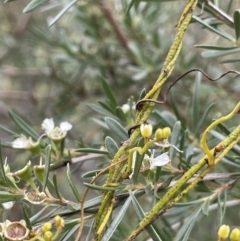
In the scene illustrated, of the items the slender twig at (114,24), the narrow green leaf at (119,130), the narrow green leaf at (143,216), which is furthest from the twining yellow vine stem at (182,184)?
the slender twig at (114,24)

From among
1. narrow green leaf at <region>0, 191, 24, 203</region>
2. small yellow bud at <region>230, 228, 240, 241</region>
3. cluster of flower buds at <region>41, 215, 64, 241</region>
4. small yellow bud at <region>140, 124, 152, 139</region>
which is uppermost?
small yellow bud at <region>140, 124, 152, 139</region>

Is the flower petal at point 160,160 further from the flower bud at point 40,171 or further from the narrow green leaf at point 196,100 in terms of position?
the narrow green leaf at point 196,100

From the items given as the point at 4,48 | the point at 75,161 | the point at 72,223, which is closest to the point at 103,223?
the point at 72,223

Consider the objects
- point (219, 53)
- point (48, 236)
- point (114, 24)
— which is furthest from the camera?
point (114, 24)

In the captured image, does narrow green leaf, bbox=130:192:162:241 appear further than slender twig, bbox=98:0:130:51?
No

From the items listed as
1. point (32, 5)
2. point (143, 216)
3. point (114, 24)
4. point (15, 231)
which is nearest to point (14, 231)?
point (15, 231)

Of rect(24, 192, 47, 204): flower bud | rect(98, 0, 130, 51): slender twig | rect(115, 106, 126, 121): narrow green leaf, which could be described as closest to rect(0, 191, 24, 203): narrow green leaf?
rect(24, 192, 47, 204): flower bud

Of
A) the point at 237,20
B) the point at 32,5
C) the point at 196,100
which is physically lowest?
the point at 196,100

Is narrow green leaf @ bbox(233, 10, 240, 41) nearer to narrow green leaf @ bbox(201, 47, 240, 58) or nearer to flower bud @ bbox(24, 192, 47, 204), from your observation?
narrow green leaf @ bbox(201, 47, 240, 58)

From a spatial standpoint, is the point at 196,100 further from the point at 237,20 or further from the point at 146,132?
the point at 146,132

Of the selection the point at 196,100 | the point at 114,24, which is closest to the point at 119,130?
the point at 196,100

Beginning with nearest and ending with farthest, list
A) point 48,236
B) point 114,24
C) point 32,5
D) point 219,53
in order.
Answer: point 48,236
point 32,5
point 219,53
point 114,24

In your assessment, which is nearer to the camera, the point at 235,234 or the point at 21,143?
the point at 235,234

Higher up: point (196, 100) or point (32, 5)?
point (32, 5)
